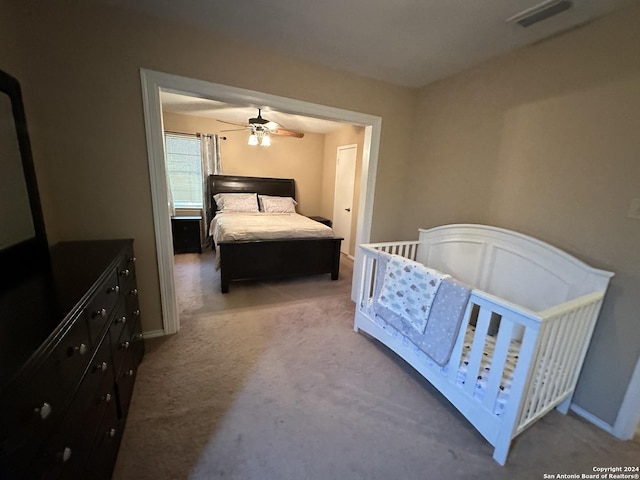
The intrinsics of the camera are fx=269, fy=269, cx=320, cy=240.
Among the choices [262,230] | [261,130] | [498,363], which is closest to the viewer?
[498,363]

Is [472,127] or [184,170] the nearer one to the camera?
[472,127]

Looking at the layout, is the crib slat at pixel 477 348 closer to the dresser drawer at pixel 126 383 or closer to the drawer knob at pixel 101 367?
the drawer knob at pixel 101 367

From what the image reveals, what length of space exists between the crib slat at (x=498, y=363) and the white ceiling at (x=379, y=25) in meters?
1.76

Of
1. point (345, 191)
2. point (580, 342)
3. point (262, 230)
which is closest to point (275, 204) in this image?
point (345, 191)

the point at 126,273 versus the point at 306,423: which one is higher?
the point at 126,273

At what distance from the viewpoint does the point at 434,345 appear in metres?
1.67

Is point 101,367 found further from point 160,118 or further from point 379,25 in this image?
point 379,25

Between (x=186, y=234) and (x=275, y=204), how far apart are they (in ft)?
5.38

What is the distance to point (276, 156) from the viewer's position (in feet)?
17.8

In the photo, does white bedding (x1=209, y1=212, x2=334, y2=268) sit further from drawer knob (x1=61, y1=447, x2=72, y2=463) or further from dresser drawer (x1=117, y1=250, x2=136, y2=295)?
drawer knob (x1=61, y1=447, x2=72, y2=463)

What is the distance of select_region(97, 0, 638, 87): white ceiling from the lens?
5.10 feet

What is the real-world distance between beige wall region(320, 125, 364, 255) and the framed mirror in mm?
3753

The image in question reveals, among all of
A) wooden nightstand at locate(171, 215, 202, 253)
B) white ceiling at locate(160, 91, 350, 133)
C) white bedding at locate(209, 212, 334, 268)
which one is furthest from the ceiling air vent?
wooden nightstand at locate(171, 215, 202, 253)

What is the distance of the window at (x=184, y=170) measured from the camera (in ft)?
15.5
